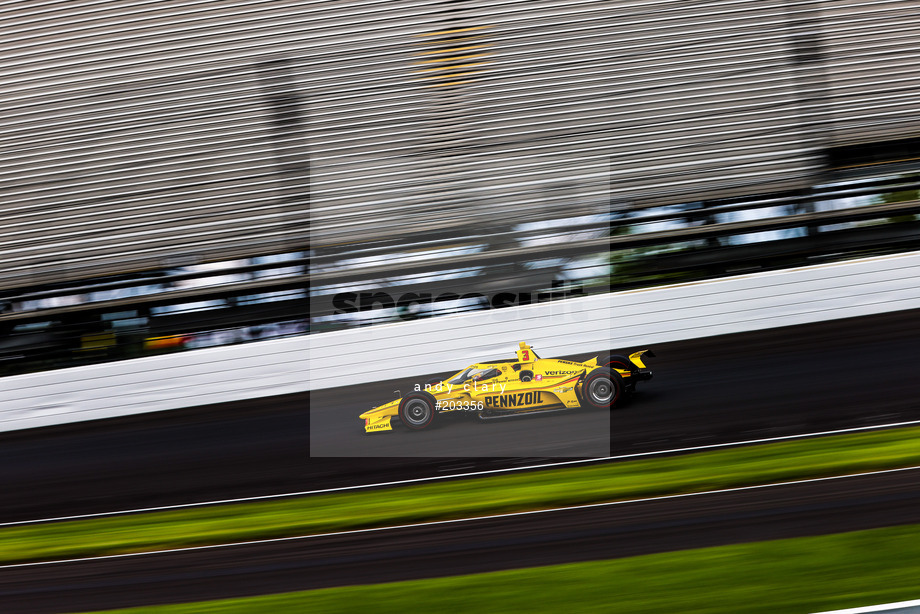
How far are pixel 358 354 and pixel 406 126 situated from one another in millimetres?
3747

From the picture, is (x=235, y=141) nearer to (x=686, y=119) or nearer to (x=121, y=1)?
(x=121, y=1)

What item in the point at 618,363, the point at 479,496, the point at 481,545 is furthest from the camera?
the point at 618,363

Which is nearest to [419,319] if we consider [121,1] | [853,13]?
[121,1]

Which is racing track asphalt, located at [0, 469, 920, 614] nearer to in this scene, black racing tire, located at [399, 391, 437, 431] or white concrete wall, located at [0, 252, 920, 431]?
black racing tire, located at [399, 391, 437, 431]

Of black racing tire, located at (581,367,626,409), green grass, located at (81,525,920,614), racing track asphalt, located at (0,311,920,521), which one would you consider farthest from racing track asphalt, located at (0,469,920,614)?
black racing tire, located at (581,367,626,409)

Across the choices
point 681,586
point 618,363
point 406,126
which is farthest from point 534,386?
point 406,126

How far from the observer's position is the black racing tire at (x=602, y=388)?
24.9 ft

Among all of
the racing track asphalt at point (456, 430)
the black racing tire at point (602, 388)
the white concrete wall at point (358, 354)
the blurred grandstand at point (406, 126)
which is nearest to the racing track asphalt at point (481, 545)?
the racing track asphalt at point (456, 430)

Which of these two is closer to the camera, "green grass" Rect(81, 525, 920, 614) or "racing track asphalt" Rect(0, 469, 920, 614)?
"green grass" Rect(81, 525, 920, 614)

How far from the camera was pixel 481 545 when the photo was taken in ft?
19.0

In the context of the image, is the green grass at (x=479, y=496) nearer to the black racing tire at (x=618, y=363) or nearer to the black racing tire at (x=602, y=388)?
the black racing tire at (x=602, y=388)

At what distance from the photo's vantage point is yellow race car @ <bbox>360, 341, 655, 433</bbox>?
760 cm

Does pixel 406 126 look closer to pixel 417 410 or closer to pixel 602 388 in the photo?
pixel 417 410

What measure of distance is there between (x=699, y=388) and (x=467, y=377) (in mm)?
2588
